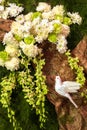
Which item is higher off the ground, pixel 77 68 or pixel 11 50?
pixel 11 50

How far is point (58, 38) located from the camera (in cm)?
280

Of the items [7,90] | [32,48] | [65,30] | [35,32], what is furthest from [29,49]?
[7,90]

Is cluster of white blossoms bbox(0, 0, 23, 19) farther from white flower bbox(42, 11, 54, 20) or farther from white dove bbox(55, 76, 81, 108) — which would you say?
white dove bbox(55, 76, 81, 108)

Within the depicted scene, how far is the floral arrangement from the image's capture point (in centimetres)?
279

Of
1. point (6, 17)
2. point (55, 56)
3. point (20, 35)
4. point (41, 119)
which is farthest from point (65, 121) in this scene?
point (6, 17)

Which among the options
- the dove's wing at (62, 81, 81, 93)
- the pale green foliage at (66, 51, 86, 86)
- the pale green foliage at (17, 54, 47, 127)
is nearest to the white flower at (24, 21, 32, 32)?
the pale green foliage at (17, 54, 47, 127)

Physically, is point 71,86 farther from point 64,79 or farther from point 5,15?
point 5,15

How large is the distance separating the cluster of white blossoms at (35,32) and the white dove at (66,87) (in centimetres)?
22

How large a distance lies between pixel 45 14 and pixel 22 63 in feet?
1.28

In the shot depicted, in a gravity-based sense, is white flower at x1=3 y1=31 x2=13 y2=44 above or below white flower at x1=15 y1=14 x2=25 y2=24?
below

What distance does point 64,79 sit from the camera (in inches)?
110

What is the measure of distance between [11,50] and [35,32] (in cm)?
21

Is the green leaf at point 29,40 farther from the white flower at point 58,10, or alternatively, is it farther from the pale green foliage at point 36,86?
the white flower at point 58,10

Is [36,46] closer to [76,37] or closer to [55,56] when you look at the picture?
[55,56]
